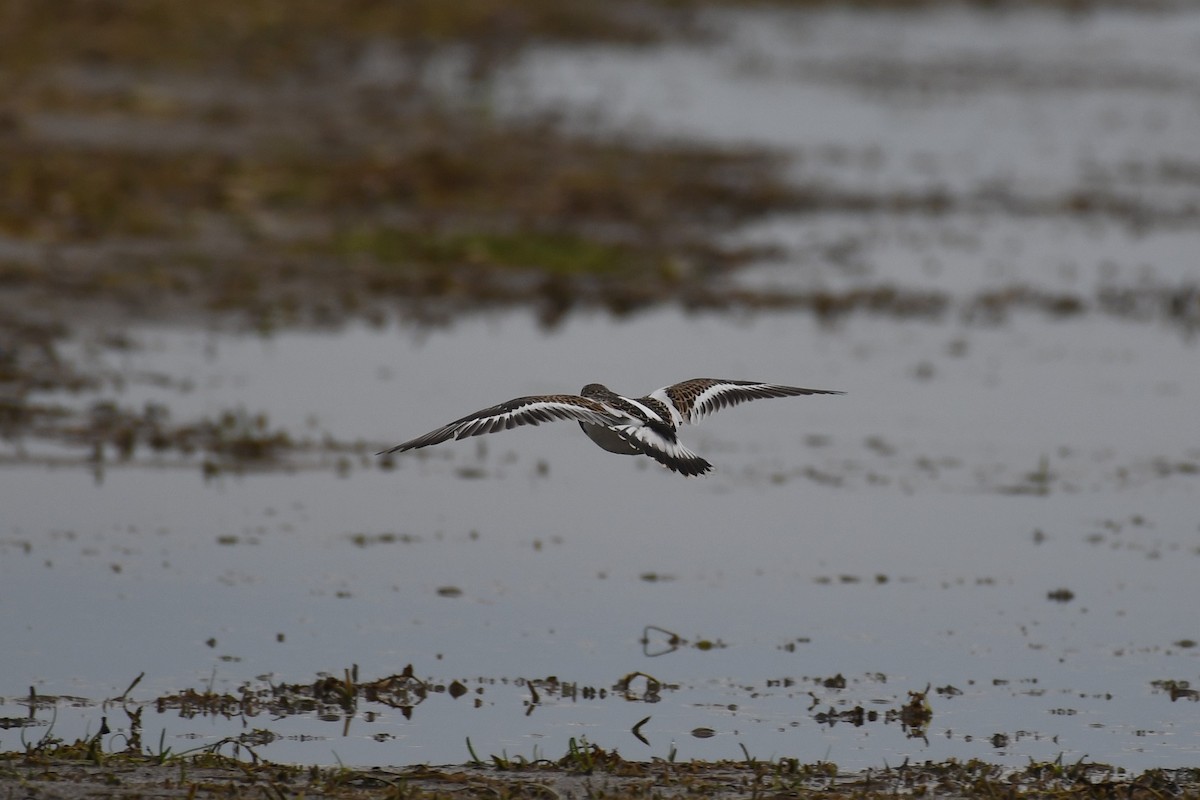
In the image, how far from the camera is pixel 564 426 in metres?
13.6

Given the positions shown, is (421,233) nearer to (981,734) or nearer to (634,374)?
(634,374)

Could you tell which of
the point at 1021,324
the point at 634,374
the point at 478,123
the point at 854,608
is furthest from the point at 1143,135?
the point at 854,608

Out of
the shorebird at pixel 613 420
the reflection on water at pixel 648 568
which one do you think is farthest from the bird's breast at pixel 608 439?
the reflection on water at pixel 648 568

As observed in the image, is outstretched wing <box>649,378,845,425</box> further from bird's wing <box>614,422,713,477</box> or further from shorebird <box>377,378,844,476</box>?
bird's wing <box>614,422,713,477</box>

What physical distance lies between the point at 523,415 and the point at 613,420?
0.45m

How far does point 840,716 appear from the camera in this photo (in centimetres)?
788

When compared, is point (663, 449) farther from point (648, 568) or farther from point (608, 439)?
point (648, 568)

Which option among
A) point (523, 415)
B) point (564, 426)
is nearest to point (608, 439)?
point (523, 415)

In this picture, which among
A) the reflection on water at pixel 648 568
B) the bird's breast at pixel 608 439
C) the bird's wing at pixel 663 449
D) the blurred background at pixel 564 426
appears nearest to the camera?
the reflection on water at pixel 648 568

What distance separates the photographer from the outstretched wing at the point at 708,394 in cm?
938

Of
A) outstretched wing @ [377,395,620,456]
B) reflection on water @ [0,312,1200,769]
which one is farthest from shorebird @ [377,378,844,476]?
reflection on water @ [0,312,1200,769]

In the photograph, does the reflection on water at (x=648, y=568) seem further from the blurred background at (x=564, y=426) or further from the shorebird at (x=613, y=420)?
the shorebird at (x=613, y=420)

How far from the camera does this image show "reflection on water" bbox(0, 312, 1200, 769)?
784 cm

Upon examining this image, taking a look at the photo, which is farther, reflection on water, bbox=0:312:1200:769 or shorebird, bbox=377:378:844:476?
shorebird, bbox=377:378:844:476
